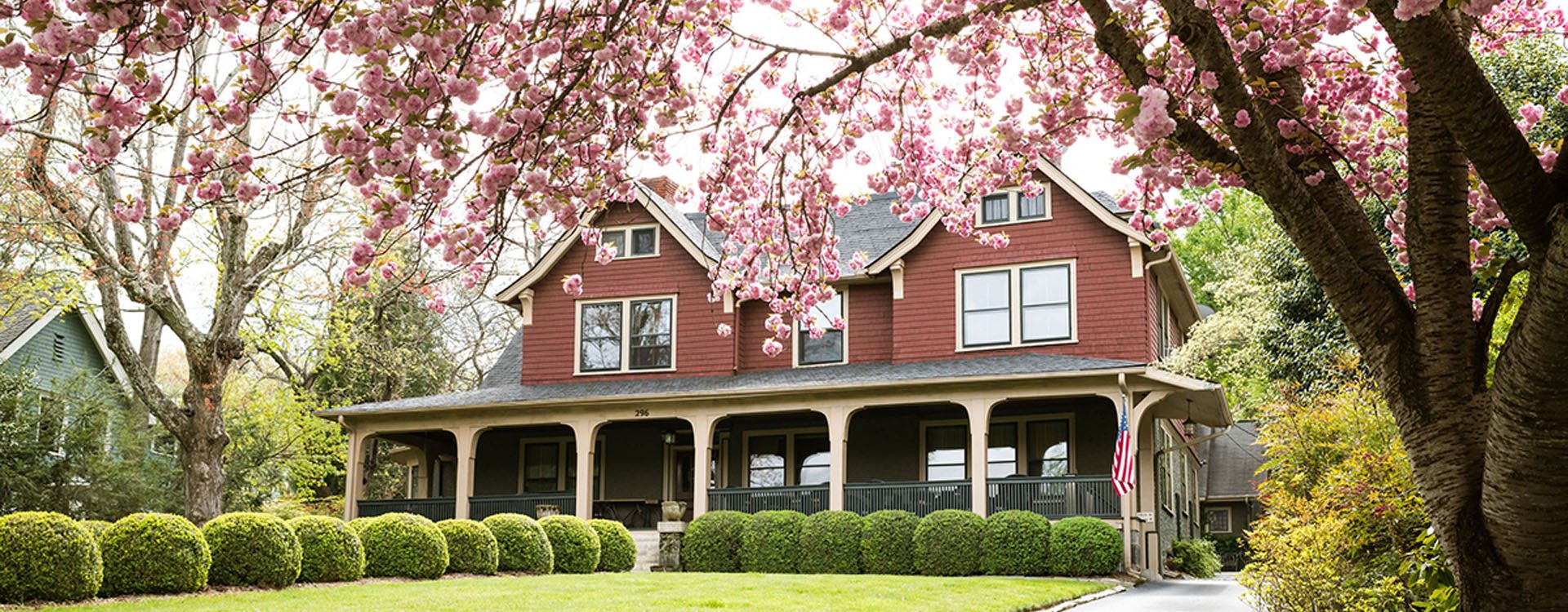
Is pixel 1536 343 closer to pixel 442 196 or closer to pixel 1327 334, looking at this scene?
pixel 442 196

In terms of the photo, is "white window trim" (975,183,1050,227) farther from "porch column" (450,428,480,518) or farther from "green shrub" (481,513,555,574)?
"porch column" (450,428,480,518)

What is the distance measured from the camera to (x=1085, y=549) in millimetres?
16766

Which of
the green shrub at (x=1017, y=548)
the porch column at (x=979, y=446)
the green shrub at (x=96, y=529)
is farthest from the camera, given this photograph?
the porch column at (x=979, y=446)

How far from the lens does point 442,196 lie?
5.92 metres

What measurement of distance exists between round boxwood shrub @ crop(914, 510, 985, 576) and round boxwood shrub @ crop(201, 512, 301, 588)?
823 cm

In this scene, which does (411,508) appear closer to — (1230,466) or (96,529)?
(96,529)

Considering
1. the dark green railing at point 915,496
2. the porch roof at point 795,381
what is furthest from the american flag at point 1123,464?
the dark green railing at point 915,496

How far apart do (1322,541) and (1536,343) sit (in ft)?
17.6

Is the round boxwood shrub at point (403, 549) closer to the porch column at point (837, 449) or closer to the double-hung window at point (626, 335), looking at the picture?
the porch column at point (837, 449)

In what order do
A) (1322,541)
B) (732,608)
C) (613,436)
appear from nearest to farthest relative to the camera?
(1322,541), (732,608), (613,436)

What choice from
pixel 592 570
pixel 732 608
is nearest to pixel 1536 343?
pixel 732 608

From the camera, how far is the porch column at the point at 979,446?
18.7 m

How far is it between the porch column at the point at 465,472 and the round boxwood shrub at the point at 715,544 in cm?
467

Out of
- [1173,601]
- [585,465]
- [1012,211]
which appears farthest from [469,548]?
[1012,211]
